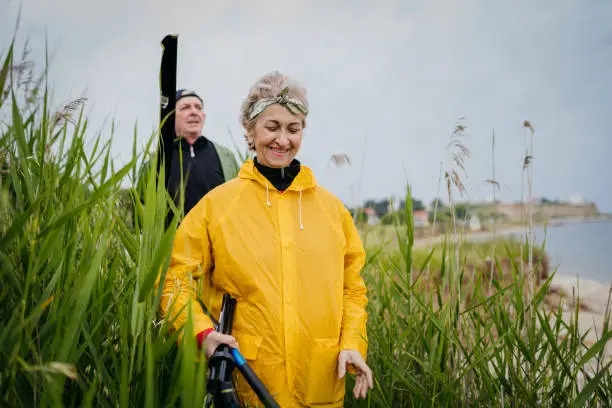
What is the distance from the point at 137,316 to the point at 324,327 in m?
0.66

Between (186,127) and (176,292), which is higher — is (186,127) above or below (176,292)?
above

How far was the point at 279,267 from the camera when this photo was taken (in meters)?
1.50

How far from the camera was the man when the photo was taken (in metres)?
3.42

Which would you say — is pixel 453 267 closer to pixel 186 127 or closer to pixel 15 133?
pixel 15 133

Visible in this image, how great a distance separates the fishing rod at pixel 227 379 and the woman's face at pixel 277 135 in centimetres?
70

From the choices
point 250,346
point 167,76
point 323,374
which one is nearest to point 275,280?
point 250,346

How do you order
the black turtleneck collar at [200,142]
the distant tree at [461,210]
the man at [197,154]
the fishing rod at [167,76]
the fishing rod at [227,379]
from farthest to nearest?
1. the black turtleneck collar at [200,142]
2. the man at [197,154]
3. the distant tree at [461,210]
4. the fishing rod at [167,76]
5. the fishing rod at [227,379]

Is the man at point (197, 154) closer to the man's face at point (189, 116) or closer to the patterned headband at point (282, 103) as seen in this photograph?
the man's face at point (189, 116)

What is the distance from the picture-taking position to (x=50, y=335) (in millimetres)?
1046

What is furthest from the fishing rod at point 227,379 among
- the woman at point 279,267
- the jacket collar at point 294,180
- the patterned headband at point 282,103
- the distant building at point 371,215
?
the distant building at point 371,215

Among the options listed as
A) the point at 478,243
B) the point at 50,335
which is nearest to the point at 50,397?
the point at 50,335

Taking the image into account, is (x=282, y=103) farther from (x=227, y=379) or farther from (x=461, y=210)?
(x=461, y=210)

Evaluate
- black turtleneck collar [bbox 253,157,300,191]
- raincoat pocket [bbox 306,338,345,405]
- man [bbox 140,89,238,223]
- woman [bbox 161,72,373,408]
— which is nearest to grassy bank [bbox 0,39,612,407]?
woman [bbox 161,72,373,408]

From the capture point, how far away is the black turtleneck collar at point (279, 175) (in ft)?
5.38
